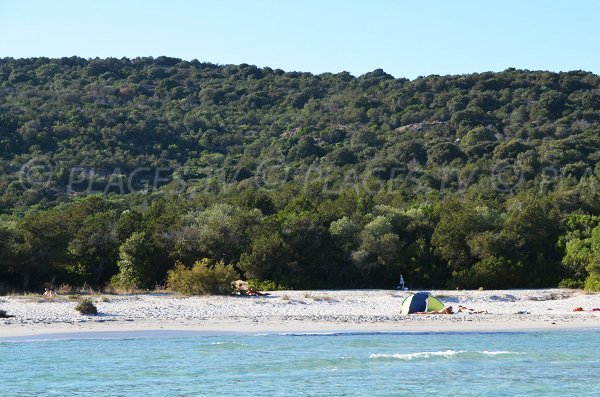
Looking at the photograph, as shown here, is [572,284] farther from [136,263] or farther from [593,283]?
[136,263]

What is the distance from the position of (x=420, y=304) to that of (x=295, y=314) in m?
3.96

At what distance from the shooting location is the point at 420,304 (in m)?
28.2

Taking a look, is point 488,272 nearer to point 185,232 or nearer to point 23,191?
point 185,232

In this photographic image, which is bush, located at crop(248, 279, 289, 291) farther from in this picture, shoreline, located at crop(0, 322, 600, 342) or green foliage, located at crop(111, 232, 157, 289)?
shoreline, located at crop(0, 322, 600, 342)

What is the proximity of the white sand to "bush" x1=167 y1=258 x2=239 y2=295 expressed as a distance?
83 centimetres

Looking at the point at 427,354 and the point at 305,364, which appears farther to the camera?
the point at 427,354

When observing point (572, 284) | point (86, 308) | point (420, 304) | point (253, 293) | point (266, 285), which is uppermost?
point (572, 284)

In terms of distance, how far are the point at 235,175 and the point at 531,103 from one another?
28350mm

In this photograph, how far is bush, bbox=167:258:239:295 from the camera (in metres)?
31.2

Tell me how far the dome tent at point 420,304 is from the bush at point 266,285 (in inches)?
270

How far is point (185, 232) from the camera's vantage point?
35.2 m

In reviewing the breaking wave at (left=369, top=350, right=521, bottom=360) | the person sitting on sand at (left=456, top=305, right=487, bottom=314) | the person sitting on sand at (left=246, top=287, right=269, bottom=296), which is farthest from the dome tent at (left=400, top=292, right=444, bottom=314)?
the breaking wave at (left=369, top=350, right=521, bottom=360)

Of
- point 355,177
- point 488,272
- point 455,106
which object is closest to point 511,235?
point 488,272

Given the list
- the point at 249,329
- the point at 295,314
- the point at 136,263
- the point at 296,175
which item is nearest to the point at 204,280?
the point at 136,263
